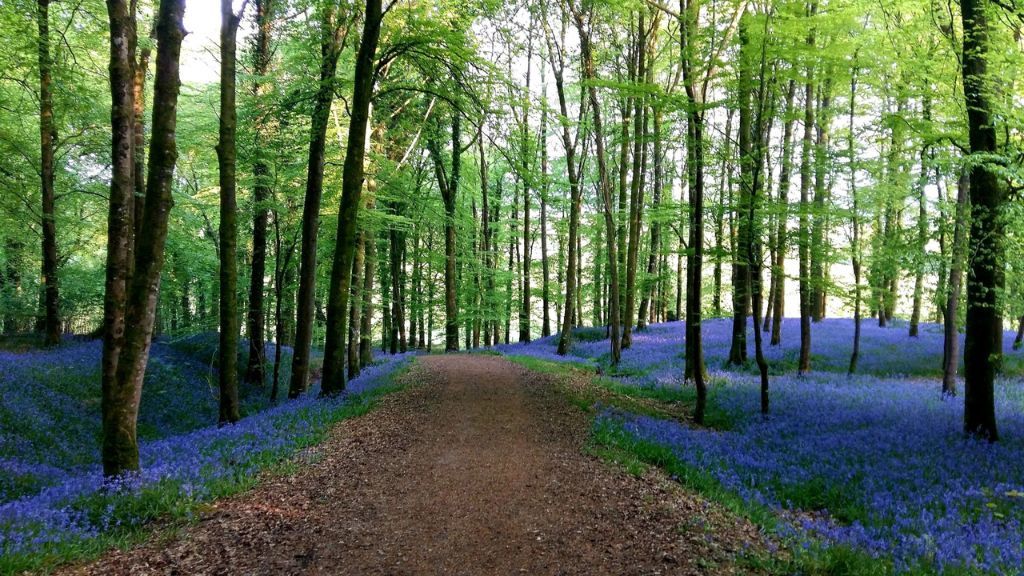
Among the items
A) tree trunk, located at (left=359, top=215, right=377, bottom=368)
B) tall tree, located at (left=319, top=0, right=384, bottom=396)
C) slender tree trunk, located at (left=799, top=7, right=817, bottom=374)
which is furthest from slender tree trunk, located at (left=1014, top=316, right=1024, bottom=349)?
tree trunk, located at (left=359, top=215, right=377, bottom=368)

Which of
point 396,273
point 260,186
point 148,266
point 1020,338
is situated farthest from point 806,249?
point 396,273

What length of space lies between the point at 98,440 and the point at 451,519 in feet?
37.7

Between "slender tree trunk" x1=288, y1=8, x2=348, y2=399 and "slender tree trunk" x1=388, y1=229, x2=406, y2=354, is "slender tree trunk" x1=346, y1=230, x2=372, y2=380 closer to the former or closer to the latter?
"slender tree trunk" x1=288, y1=8, x2=348, y2=399

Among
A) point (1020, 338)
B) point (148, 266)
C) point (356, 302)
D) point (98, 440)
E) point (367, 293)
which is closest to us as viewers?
point (148, 266)

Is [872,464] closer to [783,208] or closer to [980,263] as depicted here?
[980,263]

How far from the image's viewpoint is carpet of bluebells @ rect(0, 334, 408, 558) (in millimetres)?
5340

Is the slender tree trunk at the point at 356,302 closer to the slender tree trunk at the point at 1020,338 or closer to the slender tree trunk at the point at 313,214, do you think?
the slender tree trunk at the point at 313,214

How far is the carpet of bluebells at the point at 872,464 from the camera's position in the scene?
503 centimetres

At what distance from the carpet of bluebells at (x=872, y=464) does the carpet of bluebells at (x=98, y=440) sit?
6522 millimetres

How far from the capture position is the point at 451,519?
5980mm

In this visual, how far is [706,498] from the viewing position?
6.35 meters

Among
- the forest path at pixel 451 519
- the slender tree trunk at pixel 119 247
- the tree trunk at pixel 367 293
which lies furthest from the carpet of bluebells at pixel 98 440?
the tree trunk at pixel 367 293

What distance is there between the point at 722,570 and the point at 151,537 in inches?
221

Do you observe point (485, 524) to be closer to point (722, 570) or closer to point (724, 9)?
point (722, 570)
